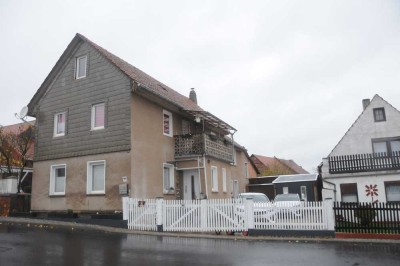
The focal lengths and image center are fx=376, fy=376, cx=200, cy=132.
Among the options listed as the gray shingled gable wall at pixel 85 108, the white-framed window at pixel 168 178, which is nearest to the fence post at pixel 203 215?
the gray shingled gable wall at pixel 85 108

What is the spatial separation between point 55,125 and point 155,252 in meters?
13.8

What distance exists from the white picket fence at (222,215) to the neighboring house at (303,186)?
790 inches

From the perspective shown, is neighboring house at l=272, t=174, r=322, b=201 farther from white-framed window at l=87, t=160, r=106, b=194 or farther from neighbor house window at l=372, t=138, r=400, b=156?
white-framed window at l=87, t=160, r=106, b=194

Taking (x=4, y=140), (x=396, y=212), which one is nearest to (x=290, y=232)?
(x=396, y=212)

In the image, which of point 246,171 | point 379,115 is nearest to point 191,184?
point 379,115

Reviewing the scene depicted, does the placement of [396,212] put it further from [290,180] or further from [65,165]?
[290,180]

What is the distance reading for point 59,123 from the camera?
71.3ft

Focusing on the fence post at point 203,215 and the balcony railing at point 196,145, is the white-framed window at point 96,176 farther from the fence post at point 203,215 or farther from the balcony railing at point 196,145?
the fence post at point 203,215

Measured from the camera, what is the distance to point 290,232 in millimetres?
13844

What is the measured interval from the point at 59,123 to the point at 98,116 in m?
3.04

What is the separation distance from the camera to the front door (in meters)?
22.2

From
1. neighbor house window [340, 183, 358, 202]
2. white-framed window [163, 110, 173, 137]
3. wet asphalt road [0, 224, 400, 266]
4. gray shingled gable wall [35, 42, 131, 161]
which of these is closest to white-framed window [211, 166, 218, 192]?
white-framed window [163, 110, 173, 137]

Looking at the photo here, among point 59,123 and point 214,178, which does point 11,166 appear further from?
point 214,178

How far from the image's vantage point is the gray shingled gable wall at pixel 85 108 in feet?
62.6
